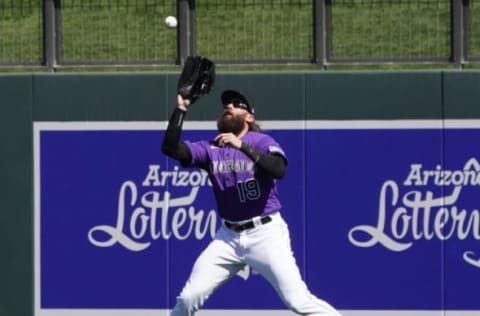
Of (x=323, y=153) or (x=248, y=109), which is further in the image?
(x=323, y=153)

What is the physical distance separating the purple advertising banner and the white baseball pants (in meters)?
1.22

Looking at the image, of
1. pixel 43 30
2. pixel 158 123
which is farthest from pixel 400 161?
pixel 43 30

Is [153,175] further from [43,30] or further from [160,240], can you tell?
[43,30]

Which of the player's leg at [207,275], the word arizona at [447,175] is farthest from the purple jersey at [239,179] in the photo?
the word arizona at [447,175]

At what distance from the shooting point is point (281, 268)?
7.80 metres

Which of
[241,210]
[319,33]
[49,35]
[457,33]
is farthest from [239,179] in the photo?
[49,35]

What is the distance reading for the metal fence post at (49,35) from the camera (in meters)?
10.8

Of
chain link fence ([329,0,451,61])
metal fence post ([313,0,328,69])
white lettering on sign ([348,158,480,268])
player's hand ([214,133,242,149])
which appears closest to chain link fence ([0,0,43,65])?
metal fence post ([313,0,328,69])

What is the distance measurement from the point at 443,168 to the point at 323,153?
2.81 feet

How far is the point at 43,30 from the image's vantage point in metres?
10.9

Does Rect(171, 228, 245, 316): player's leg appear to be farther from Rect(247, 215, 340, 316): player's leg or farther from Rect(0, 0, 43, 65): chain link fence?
Rect(0, 0, 43, 65): chain link fence

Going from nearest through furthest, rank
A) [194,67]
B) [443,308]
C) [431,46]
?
[194,67], [443,308], [431,46]

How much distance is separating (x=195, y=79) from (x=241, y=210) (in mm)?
871

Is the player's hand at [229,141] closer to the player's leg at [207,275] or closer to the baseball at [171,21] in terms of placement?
the player's leg at [207,275]
